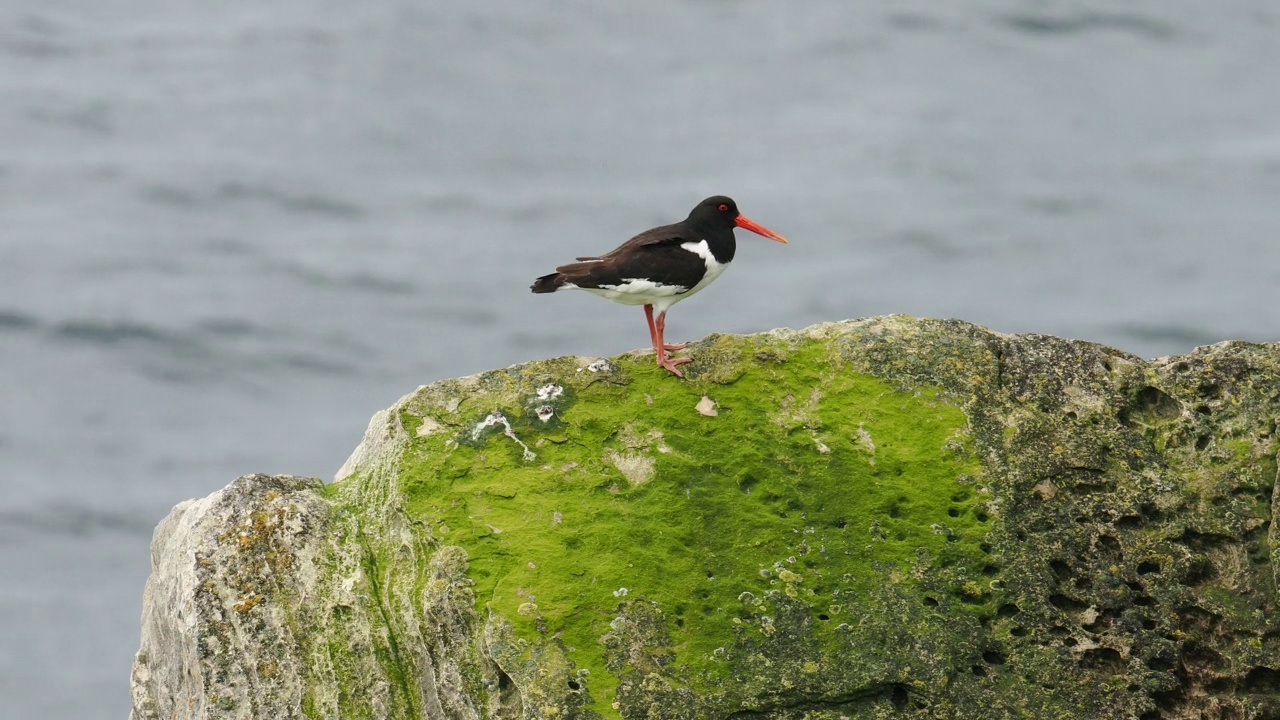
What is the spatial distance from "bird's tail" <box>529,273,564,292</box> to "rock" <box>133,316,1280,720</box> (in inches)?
48.9

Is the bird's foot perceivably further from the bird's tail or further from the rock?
the bird's tail

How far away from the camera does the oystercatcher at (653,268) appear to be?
11602mm

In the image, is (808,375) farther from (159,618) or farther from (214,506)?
(159,618)

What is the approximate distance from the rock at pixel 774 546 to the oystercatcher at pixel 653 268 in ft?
3.76

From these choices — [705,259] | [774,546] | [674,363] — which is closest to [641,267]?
[705,259]

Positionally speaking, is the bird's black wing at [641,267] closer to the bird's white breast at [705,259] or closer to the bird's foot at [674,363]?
the bird's white breast at [705,259]

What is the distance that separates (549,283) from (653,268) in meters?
0.82

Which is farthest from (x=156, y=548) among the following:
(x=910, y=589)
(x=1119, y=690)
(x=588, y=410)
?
(x=1119, y=690)

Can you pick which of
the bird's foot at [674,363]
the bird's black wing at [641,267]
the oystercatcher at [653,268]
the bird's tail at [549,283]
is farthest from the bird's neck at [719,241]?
the bird's foot at [674,363]

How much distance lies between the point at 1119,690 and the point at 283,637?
523cm

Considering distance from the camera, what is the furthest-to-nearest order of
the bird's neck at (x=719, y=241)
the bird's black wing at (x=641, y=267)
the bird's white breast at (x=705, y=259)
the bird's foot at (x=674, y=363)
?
the bird's neck at (x=719, y=241) → the bird's white breast at (x=705, y=259) → the bird's black wing at (x=641, y=267) → the bird's foot at (x=674, y=363)

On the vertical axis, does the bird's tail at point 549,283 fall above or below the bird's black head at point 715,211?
below

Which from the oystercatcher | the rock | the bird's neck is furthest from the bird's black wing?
the rock

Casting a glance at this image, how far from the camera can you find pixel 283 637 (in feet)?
31.3
